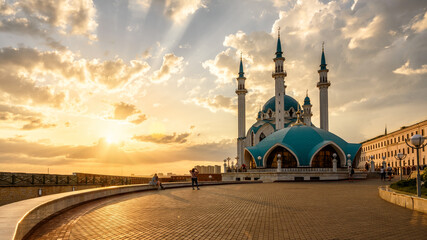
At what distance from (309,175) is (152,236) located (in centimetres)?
3596

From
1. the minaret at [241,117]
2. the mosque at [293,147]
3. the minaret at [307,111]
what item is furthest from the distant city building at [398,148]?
the minaret at [241,117]

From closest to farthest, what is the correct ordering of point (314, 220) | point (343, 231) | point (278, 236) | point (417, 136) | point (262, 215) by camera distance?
point (278, 236) → point (343, 231) → point (314, 220) → point (262, 215) → point (417, 136)

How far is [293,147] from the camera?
52750mm

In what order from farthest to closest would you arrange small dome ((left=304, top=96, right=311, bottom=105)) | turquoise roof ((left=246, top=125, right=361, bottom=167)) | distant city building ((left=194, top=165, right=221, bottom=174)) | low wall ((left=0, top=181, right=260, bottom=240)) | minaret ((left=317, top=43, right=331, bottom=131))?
1. distant city building ((left=194, top=165, right=221, bottom=174))
2. small dome ((left=304, top=96, right=311, bottom=105))
3. minaret ((left=317, top=43, right=331, bottom=131))
4. turquoise roof ((left=246, top=125, right=361, bottom=167))
5. low wall ((left=0, top=181, right=260, bottom=240))

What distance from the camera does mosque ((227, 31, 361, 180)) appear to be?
43531 millimetres

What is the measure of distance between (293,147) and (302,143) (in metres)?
1.60

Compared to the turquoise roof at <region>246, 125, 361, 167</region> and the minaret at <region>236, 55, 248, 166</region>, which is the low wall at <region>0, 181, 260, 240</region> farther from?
the minaret at <region>236, 55, 248, 166</region>

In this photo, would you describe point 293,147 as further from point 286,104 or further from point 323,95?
point 286,104

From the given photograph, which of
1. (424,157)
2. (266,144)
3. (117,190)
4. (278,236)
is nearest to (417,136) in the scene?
(278,236)

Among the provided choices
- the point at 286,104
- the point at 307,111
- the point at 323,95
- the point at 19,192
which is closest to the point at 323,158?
the point at 323,95

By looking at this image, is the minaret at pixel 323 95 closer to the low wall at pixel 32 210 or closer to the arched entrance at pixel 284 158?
the arched entrance at pixel 284 158

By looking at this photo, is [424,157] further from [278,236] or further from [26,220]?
[26,220]

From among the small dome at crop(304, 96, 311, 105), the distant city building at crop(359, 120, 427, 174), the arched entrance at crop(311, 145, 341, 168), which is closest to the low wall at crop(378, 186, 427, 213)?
the arched entrance at crop(311, 145, 341, 168)

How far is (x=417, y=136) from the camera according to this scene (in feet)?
43.2
